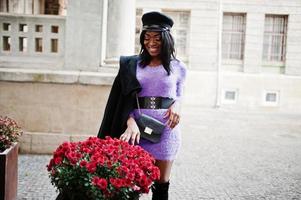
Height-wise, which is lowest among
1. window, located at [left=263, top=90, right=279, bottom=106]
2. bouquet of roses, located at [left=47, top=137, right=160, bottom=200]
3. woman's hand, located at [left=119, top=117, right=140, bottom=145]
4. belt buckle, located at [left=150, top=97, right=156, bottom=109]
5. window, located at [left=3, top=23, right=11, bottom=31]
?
window, located at [left=263, top=90, right=279, bottom=106]

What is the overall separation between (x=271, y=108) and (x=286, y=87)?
1.08 meters

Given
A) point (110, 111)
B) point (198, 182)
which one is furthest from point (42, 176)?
point (110, 111)

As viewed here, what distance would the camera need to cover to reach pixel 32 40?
7031 mm

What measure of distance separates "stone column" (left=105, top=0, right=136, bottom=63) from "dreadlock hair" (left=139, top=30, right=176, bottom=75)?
3.76 metres

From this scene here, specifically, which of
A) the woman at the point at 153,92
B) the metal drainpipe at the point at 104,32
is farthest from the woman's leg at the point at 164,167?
the metal drainpipe at the point at 104,32

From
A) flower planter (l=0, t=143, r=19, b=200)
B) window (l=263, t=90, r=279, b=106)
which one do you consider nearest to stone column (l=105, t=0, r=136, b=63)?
flower planter (l=0, t=143, r=19, b=200)

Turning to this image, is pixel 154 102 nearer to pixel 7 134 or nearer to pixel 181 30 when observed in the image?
pixel 7 134

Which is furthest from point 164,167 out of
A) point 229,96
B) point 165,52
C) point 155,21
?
point 229,96

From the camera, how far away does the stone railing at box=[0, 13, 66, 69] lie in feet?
22.8

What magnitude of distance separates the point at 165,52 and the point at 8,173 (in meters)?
1.79

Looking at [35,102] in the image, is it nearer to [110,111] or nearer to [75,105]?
[75,105]

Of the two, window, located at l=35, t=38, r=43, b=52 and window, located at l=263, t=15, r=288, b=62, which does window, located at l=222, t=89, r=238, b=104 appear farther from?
window, located at l=35, t=38, r=43, b=52

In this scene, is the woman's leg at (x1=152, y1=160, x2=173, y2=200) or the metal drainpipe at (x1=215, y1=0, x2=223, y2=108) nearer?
the woman's leg at (x1=152, y1=160, x2=173, y2=200)

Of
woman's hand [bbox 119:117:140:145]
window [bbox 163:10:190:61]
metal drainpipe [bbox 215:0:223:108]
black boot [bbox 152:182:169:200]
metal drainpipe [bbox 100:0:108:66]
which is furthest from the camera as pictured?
window [bbox 163:10:190:61]
